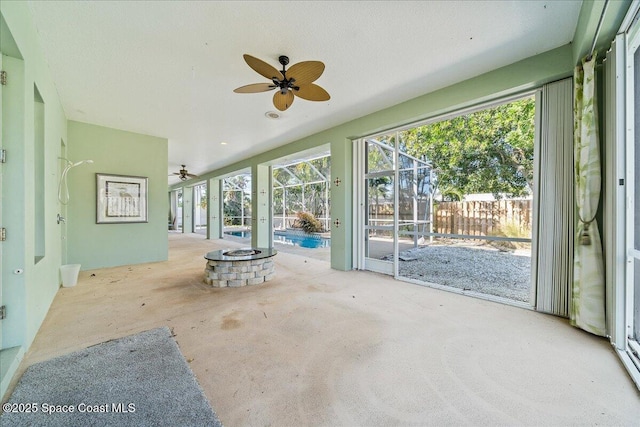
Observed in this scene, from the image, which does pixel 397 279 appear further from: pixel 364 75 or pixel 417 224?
pixel 364 75

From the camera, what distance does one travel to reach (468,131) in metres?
3.75

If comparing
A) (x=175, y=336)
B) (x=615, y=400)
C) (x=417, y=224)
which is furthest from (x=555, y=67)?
(x=175, y=336)

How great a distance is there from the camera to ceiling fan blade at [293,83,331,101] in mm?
2529

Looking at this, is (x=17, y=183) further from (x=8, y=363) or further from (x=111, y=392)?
(x=111, y=392)

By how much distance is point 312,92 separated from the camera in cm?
262

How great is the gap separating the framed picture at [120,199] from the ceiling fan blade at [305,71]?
169 inches

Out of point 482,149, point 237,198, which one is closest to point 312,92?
point 482,149

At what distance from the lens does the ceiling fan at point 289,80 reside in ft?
7.13

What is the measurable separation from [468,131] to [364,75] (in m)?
1.91

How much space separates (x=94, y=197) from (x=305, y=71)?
465cm

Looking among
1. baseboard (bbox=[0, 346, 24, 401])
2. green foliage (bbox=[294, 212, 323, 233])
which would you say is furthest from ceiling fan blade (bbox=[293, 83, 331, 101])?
green foliage (bbox=[294, 212, 323, 233])

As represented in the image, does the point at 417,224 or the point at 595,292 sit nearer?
the point at 595,292

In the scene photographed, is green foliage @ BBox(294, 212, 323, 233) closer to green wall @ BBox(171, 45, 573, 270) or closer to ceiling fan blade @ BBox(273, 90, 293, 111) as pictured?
green wall @ BBox(171, 45, 573, 270)

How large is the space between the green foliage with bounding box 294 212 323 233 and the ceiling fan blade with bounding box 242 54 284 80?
7.41 m
